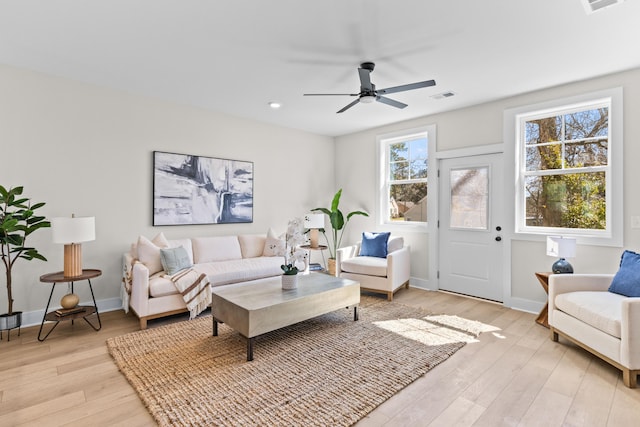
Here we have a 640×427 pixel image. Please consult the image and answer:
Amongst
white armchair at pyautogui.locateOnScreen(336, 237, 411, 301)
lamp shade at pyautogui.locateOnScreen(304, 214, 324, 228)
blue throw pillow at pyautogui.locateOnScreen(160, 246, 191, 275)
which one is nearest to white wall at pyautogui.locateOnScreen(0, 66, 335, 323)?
blue throw pillow at pyautogui.locateOnScreen(160, 246, 191, 275)

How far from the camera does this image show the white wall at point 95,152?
326 centimetres

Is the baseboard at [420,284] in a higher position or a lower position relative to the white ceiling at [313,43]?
lower

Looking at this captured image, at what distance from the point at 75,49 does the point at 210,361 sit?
296 cm

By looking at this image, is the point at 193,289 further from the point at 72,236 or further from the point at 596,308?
the point at 596,308

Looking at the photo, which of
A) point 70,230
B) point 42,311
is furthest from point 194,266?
point 42,311

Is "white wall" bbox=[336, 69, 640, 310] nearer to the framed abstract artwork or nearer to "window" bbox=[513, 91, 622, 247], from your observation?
"window" bbox=[513, 91, 622, 247]

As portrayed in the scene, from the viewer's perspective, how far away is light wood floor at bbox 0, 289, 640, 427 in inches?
73.5

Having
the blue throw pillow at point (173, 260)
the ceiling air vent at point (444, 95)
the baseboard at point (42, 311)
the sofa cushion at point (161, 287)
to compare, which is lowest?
the baseboard at point (42, 311)

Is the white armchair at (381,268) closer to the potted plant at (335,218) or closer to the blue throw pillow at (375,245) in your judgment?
the blue throw pillow at (375,245)

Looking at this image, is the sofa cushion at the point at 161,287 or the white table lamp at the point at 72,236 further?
A: the sofa cushion at the point at 161,287

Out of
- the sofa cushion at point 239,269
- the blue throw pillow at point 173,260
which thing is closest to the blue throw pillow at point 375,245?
the sofa cushion at point 239,269

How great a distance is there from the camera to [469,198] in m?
Answer: 4.44

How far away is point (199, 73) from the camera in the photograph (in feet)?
10.9

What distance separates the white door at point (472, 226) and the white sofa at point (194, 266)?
8.16 feet
